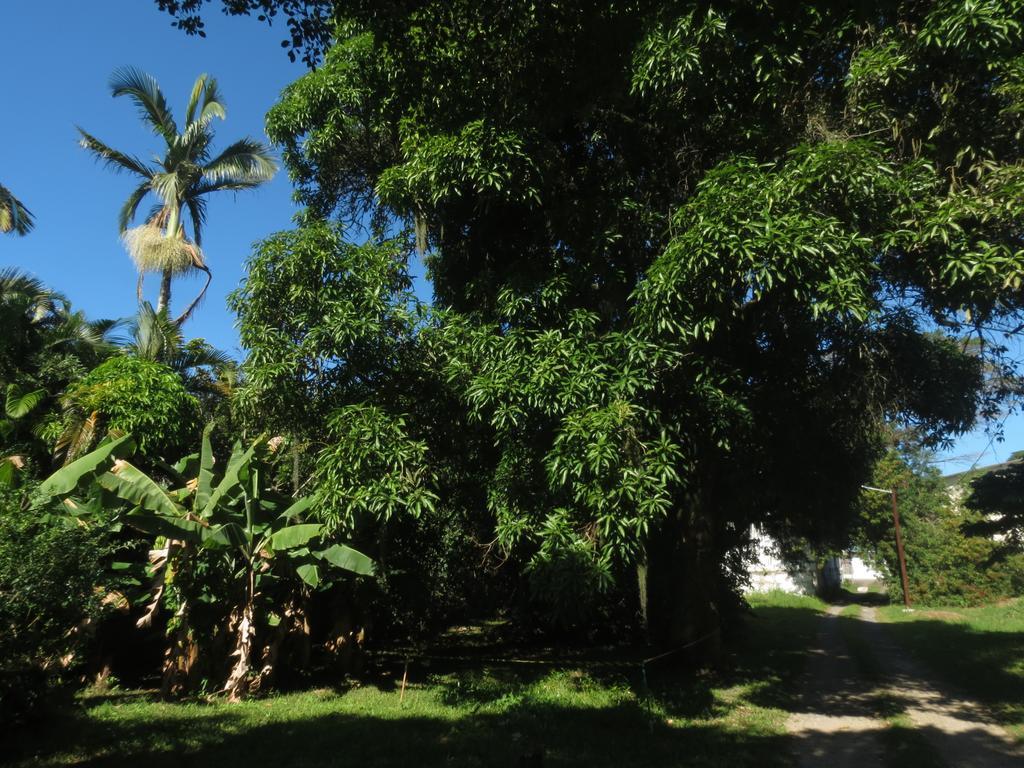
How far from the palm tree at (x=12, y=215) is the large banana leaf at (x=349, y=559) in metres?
12.3

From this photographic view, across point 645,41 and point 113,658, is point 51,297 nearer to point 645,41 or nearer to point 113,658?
point 113,658

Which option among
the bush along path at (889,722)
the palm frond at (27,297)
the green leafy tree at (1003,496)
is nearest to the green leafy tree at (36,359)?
the palm frond at (27,297)

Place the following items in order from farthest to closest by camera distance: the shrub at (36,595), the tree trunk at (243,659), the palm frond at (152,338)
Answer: the palm frond at (152,338) → the tree trunk at (243,659) → the shrub at (36,595)

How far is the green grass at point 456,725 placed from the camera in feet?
24.5

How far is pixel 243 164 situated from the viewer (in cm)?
2133

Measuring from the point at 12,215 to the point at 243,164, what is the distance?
6540mm

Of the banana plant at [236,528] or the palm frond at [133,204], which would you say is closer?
the banana plant at [236,528]

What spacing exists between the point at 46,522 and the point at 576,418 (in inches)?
220

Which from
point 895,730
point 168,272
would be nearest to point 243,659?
point 895,730

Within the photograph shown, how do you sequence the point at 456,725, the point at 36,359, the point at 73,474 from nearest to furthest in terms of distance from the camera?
the point at 73,474, the point at 456,725, the point at 36,359

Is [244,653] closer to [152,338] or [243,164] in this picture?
[152,338]

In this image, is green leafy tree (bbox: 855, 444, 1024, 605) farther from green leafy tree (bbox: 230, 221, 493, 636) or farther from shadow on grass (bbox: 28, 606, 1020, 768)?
green leafy tree (bbox: 230, 221, 493, 636)

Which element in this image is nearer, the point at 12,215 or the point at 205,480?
the point at 205,480

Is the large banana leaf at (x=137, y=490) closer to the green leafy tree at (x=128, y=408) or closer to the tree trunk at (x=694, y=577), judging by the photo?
the green leafy tree at (x=128, y=408)
